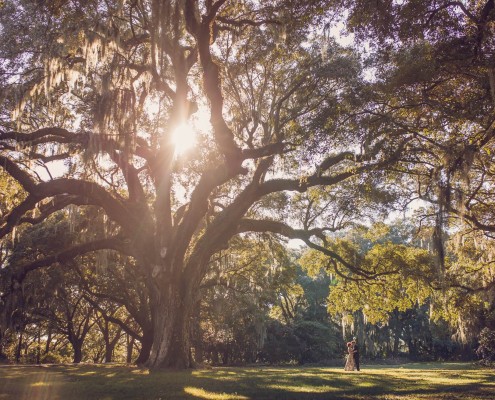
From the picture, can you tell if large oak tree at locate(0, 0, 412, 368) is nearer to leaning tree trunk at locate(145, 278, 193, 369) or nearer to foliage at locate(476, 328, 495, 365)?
leaning tree trunk at locate(145, 278, 193, 369)

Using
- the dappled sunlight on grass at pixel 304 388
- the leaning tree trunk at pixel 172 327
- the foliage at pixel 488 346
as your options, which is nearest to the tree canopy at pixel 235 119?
the leaning tree trunk at pixel 172 327

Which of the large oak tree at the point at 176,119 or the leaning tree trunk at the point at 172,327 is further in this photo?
the leaning tree trunk at the point at 172,327

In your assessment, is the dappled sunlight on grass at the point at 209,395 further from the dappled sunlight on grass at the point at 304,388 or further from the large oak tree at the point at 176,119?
the large oak tree at the point at 176,119

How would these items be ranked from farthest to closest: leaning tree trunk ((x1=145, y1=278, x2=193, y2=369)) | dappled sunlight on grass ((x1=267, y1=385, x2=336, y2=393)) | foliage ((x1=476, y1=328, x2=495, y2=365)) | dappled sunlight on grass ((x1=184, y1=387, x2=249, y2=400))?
Answer: foliage ((x1=476, y1=328, x2=495, y2=365)) < leaning tree trunk ((x1=145, y1=278, x2=193, y2=369)) < dappled sunlight on grass ((x1=267, y1=385, x2=336, y2=393)) < dappled sunlight on grass ((x1=184, y1=387, x2=249, y2=400))

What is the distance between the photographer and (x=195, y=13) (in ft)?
37.6

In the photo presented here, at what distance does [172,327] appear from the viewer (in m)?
15.4

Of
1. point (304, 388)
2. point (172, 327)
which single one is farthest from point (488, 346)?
point (172, 327)

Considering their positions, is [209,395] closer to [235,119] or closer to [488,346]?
[235,119]

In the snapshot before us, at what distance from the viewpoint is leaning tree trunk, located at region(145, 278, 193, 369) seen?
49.6ft

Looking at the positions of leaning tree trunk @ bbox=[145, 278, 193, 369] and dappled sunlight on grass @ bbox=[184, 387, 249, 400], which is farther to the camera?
leaning tree trunk @ bbox=[145, 278, 193, 369]

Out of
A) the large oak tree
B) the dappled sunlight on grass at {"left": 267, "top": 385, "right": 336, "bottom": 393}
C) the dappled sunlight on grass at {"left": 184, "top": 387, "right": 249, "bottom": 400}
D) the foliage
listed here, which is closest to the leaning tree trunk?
the large oak tree

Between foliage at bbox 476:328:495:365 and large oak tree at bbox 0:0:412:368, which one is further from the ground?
large oak tree at bbox 0:0:412:368

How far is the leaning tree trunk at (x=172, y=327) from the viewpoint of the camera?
49.6ft

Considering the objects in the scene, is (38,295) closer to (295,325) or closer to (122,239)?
(122,239)
